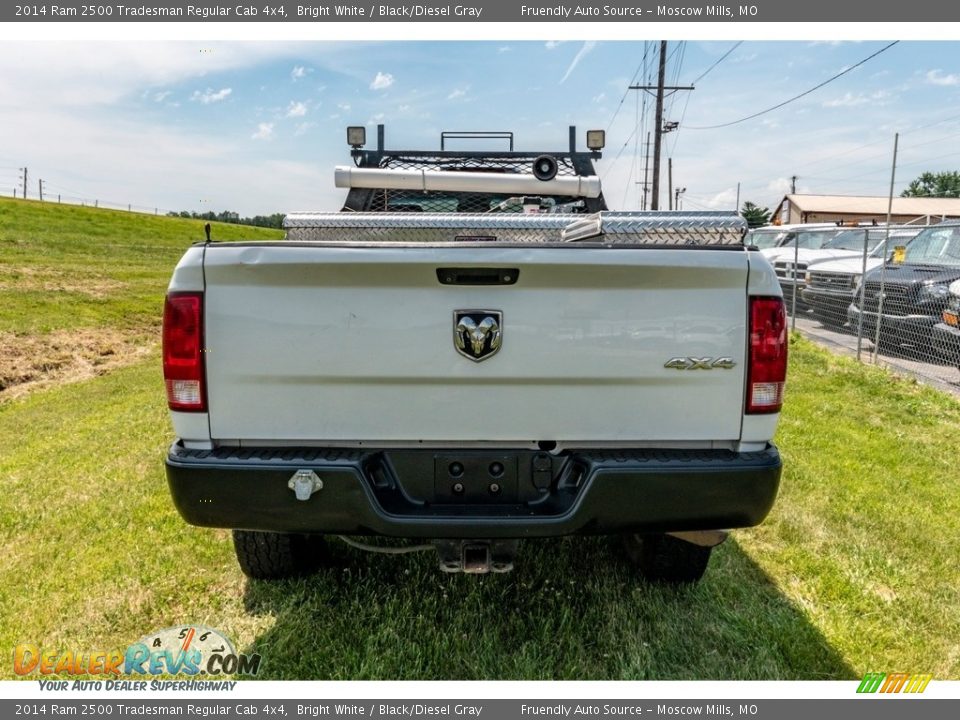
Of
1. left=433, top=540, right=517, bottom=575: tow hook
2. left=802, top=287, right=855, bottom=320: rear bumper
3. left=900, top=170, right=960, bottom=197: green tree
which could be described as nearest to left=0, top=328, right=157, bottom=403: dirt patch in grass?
left=433, top=540, right=517, bottom=575: tow hook

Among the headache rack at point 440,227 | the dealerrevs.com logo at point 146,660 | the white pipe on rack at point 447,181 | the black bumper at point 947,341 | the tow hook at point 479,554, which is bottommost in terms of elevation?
the dealerrevs.com logo at point 146,660

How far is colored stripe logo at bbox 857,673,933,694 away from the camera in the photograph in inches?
94.0

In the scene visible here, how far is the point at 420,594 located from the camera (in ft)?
9.48

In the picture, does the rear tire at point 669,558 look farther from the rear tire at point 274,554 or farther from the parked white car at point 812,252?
the parked white car at point 812,252

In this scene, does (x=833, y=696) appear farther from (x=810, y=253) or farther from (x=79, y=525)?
(x=810, y=253)

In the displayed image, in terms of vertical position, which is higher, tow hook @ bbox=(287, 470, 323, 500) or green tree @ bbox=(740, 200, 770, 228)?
green tree @ bbox=(740, 200, 770, 228)

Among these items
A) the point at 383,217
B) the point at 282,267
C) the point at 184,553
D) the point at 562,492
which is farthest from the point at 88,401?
the point at 562,492

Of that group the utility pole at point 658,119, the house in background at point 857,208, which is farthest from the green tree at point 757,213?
the utility pole at point 658,119

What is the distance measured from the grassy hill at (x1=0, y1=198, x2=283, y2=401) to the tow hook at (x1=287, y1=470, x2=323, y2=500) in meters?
7.09

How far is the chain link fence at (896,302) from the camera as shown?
6945mm

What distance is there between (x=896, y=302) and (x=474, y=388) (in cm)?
749

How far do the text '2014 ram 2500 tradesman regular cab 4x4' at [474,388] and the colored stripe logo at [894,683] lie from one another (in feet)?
2.80

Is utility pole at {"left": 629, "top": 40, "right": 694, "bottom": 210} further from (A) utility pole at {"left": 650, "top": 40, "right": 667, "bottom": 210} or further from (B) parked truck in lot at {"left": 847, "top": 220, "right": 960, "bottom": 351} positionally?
(B) parked truck in lot at {"left": 847, "top": 220, "right": 960, "bottom": 351}

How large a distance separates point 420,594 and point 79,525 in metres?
2.09
